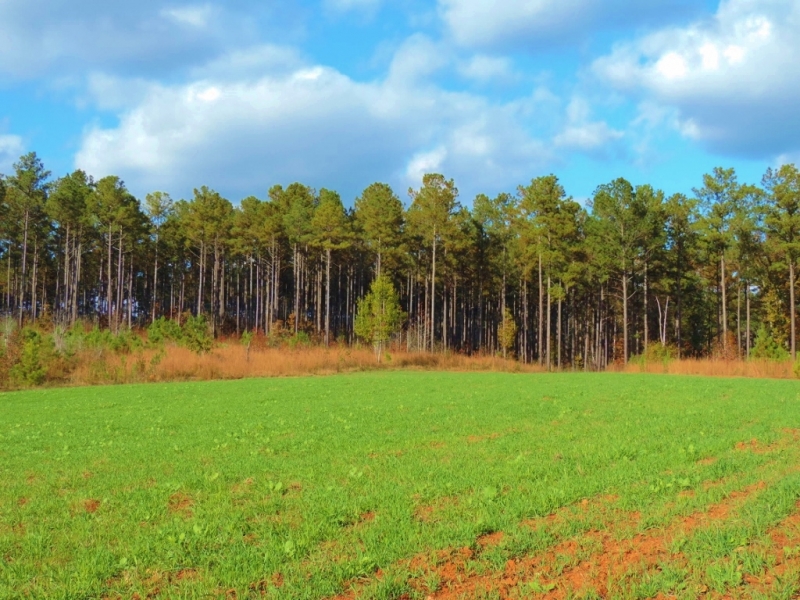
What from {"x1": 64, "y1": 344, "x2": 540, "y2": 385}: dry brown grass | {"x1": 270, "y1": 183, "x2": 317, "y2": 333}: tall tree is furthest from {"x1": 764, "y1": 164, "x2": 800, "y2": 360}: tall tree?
{"x1": 270, "y1": 183, "x2": 317, "y2": 333}: tall tree

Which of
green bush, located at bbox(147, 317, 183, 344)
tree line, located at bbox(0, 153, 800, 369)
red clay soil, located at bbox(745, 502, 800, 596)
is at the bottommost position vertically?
red clay soil, located at bbox(745, 502, 800, 596)

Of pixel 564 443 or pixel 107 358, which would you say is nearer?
pixel 564 443

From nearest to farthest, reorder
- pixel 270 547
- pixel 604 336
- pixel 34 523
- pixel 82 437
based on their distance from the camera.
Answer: pixel 270 547, pixel 34 523, pixel 82 437, pixel 604 336

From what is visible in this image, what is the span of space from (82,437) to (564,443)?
360 inches

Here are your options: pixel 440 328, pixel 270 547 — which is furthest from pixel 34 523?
pixel 440 328

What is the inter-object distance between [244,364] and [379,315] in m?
10.2

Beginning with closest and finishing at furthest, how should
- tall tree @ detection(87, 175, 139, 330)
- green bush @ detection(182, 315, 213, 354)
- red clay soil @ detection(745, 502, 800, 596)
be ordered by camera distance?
1. red clay soil @ detection(745, 502, 800, 596)
2. green bush @ detection(182, 315, 213, 354)
3. tall tree @ detection(87, 175, 139, 330)

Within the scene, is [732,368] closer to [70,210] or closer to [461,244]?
[461,244]

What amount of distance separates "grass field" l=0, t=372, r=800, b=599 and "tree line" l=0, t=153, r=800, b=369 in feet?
106

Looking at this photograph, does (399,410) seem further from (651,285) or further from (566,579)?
(651,285)

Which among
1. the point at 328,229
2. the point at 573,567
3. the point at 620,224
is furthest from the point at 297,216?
the point at 573,567

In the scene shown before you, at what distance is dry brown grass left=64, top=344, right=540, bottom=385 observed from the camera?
1152 inches

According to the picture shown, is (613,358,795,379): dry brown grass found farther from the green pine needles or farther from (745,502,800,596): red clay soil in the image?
(745,502,800,596): red clay soil

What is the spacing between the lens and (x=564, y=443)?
1005cm
